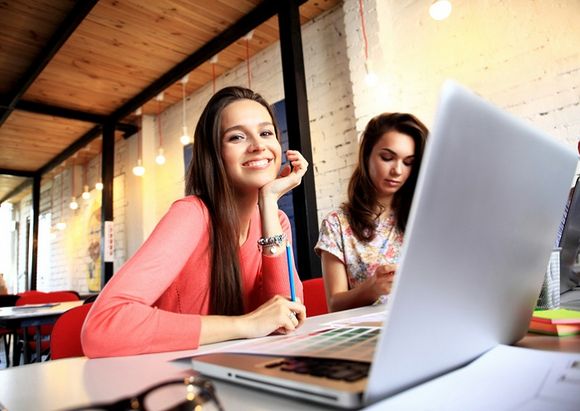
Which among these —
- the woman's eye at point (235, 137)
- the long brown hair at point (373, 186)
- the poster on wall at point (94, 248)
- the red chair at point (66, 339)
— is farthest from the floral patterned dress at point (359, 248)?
the poster on wall at point (94, 248)

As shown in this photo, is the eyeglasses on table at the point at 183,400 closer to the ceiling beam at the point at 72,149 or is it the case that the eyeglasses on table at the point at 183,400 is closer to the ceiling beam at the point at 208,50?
the ceiling beam at the point at 208,50

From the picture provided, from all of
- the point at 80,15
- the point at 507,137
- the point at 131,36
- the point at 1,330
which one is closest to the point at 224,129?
the point at 507,137

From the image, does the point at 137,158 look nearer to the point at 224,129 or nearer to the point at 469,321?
the point at 224,129

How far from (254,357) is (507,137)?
1.27 feet

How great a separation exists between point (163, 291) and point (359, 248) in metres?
1.01

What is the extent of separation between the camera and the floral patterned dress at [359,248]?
65.8 inches

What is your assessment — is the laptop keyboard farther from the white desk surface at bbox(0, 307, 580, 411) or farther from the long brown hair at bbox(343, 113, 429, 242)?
the long brown hair at bbox(343, 113, 429, 242)

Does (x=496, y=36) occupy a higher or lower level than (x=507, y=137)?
higher

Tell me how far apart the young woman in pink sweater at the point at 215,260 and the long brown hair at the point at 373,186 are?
461 mm

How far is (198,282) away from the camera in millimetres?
1088

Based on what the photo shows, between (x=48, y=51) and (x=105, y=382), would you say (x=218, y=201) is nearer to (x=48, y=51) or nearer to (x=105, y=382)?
(x=105, y=382)

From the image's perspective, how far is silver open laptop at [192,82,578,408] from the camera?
0.32m

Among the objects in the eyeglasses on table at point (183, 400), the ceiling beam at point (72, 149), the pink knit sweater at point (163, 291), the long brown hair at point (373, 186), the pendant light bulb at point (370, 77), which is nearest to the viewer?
the eyeglasses on table at point (183, 400)

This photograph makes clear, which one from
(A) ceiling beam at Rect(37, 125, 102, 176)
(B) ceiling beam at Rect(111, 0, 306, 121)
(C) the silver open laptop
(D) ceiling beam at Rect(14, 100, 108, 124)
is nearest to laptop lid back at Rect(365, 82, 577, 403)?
(C) the silver open laptop
